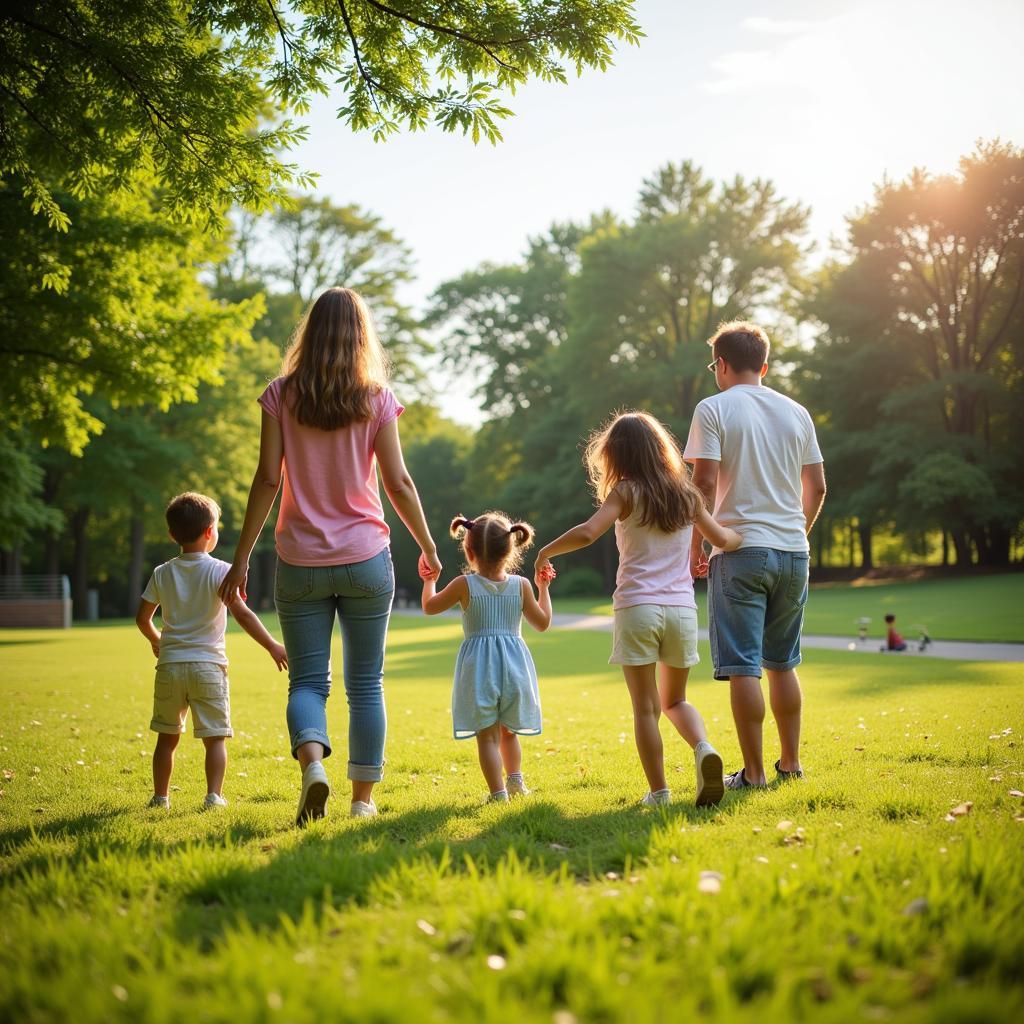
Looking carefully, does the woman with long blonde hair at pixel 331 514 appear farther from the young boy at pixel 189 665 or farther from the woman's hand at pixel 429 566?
the young boy at pixel 189 665

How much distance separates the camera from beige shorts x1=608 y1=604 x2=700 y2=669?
4430 millimetres

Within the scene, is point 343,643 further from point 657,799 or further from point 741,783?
point 741,783

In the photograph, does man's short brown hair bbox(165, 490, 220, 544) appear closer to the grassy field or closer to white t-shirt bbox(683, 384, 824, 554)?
white t-shirt bbox(683, 384, 824, 554)

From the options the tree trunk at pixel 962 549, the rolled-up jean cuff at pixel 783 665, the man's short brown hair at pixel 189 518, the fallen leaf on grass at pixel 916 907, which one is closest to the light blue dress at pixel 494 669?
the rolled-up jean cuff at pixel 783 665

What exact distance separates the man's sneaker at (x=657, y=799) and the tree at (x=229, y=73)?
4.73 m

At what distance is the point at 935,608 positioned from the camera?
72.5 feet

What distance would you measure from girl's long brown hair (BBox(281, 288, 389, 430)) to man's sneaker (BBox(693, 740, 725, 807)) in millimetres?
2198

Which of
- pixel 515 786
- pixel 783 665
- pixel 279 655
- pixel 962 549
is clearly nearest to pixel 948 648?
pixel 783 665

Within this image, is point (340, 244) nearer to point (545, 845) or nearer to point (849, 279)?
point (849, 279)

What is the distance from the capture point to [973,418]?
129ft

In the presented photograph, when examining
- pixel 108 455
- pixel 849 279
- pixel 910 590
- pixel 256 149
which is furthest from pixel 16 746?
pixel 849 279

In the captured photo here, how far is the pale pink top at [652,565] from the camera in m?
4.50

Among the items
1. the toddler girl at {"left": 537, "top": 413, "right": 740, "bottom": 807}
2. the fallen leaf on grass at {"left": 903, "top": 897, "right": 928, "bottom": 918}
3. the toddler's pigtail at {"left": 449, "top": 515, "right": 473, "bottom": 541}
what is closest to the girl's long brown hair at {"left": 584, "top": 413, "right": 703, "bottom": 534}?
the toddler girl at {"left": 537, "top": 413, "right": 740, "bottom": 807}

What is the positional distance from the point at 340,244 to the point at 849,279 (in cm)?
2269
